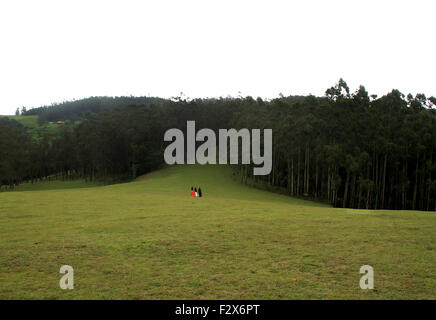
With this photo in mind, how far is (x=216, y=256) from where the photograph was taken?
35.0 feet

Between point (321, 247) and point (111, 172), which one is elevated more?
point (321, 247)

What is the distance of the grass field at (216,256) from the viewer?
792 cm

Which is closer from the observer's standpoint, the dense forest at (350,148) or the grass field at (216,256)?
the grass field at (216,256)

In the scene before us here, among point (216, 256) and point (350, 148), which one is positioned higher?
point (350, 148)

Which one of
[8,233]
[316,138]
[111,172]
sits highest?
[316,138]

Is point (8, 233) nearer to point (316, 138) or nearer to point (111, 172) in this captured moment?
point (316, 138)

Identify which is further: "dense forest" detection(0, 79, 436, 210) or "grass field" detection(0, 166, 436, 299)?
"dense forest" detection(0, 79, 436, 210)

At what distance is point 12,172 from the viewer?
67.5 meters

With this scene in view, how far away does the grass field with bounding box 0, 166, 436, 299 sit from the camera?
792 cm

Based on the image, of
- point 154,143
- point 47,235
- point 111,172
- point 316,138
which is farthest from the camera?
point 111,172

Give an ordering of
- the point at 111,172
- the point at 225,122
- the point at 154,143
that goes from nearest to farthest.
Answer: the point at 154,143 < the point at 111,172 < the point at 225,122

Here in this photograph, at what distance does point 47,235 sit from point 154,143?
64.3 meters

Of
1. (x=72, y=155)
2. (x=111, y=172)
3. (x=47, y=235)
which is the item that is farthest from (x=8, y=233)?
(x=72, y=155)

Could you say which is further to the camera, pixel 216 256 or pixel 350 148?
pixel 350 148
